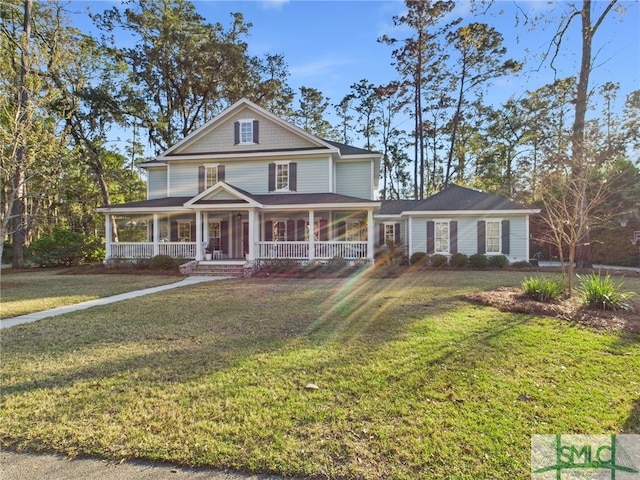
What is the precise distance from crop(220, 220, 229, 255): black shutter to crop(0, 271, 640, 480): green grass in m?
11.8

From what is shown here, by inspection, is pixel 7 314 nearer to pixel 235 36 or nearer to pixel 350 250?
pixel 350 250

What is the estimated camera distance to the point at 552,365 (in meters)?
4.05

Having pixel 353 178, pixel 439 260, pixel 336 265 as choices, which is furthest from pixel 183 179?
pixel 439 260

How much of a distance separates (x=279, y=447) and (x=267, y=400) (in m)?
0.75

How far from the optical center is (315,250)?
52.7ft

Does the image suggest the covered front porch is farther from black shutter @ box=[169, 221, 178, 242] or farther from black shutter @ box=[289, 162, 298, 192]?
black shutter @ box=[289, 162, 298, 192]

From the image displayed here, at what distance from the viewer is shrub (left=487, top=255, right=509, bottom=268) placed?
16672mm

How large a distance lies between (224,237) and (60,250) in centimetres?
924

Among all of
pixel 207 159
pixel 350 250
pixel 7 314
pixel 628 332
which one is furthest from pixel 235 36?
pixel 628 332

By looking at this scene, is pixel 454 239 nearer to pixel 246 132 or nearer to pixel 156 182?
pixel 246 132

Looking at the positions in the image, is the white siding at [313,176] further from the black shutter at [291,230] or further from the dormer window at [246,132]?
the dormer window at [246,132]

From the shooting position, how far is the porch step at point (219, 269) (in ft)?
47.4

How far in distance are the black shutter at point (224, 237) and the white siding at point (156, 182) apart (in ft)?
15.9

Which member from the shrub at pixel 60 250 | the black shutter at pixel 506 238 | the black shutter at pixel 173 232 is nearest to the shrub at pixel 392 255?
the black shutter at pixel 506 238
